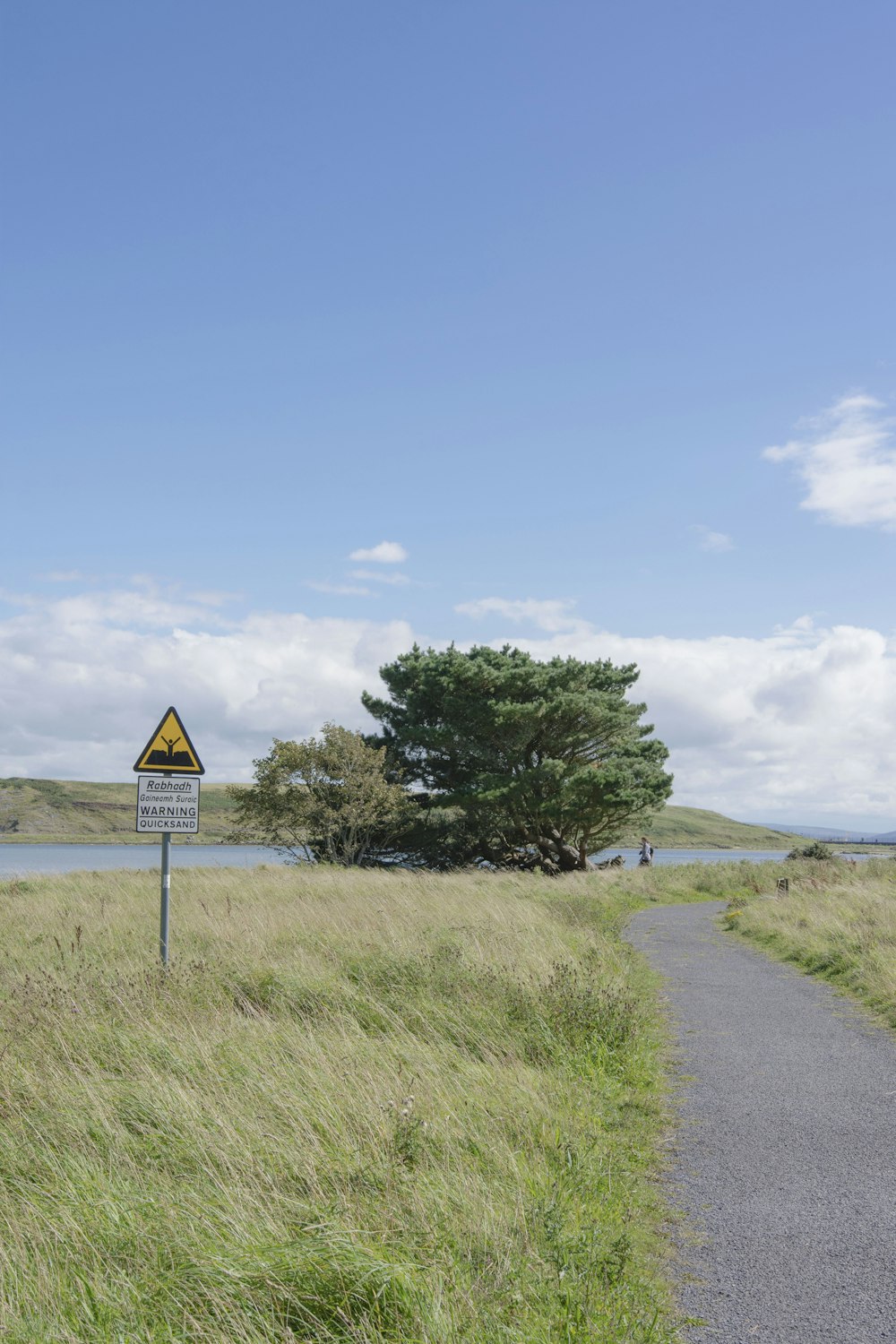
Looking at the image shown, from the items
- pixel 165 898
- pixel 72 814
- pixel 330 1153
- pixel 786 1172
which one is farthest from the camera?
pixel 72 814

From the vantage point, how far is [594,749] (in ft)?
132

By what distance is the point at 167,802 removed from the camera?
1069cm

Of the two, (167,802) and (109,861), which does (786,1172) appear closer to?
(167,802)

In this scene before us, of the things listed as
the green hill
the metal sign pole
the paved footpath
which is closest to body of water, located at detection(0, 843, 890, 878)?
the metal sign pole

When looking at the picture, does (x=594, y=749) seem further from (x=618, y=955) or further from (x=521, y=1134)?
(x=521, y=1134)

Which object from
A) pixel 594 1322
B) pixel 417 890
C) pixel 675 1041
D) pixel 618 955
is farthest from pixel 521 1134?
pixel 417 890

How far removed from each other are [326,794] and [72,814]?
457 ft

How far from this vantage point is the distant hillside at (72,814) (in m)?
142

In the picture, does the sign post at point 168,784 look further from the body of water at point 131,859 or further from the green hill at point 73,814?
the green hill at point 73,814

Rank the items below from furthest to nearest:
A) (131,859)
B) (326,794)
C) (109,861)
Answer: (131,859), (109,861), (326,794)

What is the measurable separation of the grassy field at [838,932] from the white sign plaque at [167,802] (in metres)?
7.97

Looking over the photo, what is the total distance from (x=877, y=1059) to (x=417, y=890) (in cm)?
1280

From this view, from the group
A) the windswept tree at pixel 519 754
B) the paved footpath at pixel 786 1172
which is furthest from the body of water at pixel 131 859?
the paved footpath at pixel 786 1172

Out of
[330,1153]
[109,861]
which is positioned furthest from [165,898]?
[109,861]
